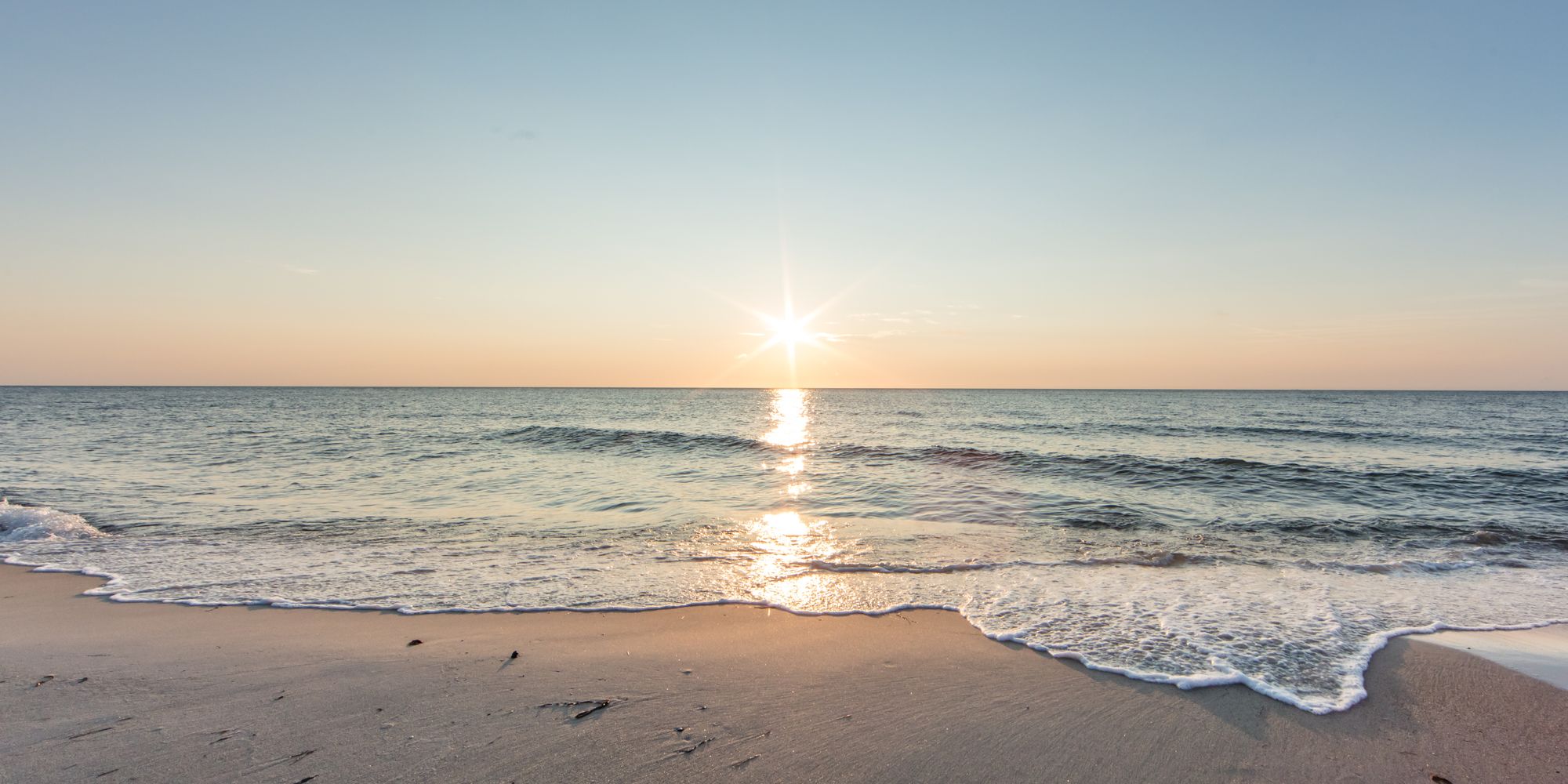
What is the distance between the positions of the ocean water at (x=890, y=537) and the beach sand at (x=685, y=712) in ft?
1.62

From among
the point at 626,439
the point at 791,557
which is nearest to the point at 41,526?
the point at 791,557

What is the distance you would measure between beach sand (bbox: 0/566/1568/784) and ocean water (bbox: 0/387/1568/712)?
50 cm

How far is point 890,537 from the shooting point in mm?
10203

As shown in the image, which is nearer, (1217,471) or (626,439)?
(1217,471)

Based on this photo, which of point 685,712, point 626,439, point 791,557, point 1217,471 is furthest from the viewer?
point 626,439

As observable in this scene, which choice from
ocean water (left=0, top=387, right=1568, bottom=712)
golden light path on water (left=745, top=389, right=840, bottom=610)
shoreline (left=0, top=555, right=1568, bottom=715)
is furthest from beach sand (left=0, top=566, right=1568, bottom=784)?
golden light path on water (left=745, top=389, right=840, bottom=610)

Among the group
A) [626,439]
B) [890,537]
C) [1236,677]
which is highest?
[1236,677]

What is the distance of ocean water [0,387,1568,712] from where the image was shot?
650 centimetres

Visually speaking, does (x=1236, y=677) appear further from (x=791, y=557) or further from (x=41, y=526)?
(x=41, y=526)

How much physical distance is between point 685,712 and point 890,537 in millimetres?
6389

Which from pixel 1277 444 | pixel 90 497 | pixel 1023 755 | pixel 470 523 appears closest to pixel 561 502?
pixel 470 523

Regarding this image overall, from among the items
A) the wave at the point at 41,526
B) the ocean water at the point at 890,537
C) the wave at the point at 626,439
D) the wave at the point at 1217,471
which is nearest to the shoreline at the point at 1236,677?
the ocean water at the point at 890,537

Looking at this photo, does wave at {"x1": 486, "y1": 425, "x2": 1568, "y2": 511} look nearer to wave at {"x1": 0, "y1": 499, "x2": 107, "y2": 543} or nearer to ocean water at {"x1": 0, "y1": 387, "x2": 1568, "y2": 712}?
ocean water at {"x1": 0, "y1": 387, "x2": 1568, "y2": 712}

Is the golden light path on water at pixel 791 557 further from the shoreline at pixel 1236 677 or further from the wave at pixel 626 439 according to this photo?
the wave at pixel 626 439
